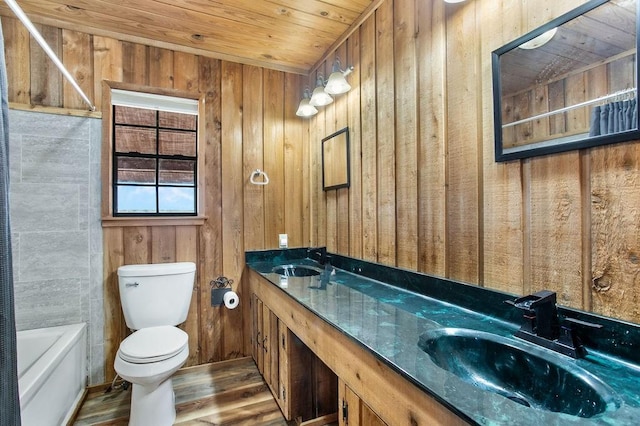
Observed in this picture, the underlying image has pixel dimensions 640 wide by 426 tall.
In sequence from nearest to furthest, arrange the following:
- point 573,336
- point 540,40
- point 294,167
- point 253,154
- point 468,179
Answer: point 573,336
point 540,40
point 468,179
point 253,154
point 294,167

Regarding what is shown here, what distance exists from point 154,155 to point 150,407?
67.7 inches

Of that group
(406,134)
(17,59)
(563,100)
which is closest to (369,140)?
(406,134)

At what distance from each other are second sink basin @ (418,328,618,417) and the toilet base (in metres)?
1.55

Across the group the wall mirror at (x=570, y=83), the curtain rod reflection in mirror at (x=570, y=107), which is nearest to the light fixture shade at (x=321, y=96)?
the wall mirror at (x=570, y=83)

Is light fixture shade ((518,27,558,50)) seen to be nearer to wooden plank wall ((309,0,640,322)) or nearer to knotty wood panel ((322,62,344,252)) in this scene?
wooden plank wall ((309,0,640,322))

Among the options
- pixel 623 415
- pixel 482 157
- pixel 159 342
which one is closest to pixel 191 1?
pixel 482 157

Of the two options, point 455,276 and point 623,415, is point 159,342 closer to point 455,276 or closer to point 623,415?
point 455,276

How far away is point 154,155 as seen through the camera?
7.78ft

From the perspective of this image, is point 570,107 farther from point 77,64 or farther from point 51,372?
point 77,64

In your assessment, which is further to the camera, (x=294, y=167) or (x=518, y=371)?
(x=294, y=167)

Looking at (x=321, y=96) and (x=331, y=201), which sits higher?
(x=321, y=96)

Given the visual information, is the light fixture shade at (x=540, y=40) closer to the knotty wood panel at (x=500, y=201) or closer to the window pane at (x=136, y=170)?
the knotty wood panel at (x=500, y=201)

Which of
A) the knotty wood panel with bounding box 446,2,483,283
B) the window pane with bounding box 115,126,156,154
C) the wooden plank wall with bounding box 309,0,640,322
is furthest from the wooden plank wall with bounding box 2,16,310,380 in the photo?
the knotty wood panel with bounding box 446,2,483,283

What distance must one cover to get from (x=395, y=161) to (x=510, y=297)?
2.85 feet
